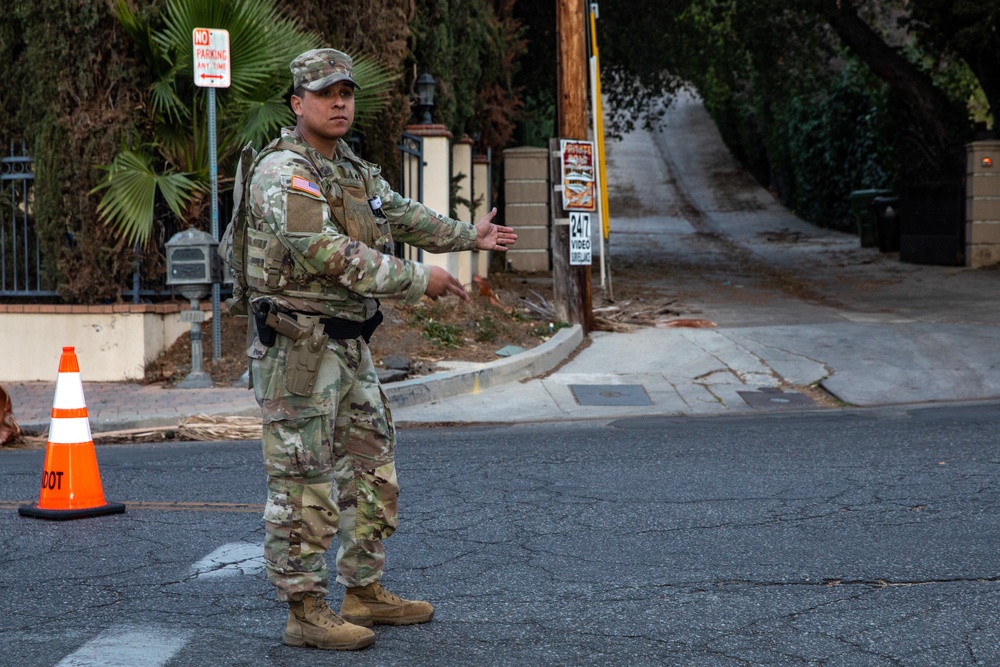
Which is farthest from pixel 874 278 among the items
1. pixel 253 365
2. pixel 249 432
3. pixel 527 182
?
pixel 253 365

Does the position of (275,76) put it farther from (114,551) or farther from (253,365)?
(253,365)

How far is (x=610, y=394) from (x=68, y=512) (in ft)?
16.8

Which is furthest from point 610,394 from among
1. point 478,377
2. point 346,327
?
point 346,327

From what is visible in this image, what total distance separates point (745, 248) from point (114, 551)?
21882mm

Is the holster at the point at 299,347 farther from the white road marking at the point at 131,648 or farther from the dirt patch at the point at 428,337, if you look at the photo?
the dirt patch at the point at 428,337

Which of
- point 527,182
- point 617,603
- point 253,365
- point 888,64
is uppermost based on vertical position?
point 888,64

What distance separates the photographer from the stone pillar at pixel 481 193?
17750 millimetres

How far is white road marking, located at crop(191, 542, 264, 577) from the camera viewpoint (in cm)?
464

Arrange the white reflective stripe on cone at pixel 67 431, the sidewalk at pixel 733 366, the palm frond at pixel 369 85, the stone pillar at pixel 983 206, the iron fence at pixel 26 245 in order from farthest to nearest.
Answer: the stone pillar at pixel 983 206
the palm frond at pixel 369 85
the iron fence at pixel 26 245
the sidewalk at pixel 733 366
the white reflective stripe on cone at pixel 67 431

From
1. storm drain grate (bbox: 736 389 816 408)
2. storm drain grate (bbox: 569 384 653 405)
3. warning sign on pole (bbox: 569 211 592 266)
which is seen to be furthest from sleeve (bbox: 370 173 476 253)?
warning sign on pole (bbox: 569 211 592 266)

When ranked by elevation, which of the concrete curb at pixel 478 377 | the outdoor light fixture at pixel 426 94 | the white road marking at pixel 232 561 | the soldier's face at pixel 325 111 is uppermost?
the outdoor light fixture at pixel 426 94

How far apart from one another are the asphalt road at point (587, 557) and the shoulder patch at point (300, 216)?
1.29 metres

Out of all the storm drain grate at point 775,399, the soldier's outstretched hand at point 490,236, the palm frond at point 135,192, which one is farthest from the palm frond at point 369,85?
the soldier's outstretched hand at point 490,236

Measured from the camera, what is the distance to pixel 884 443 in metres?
7.13
